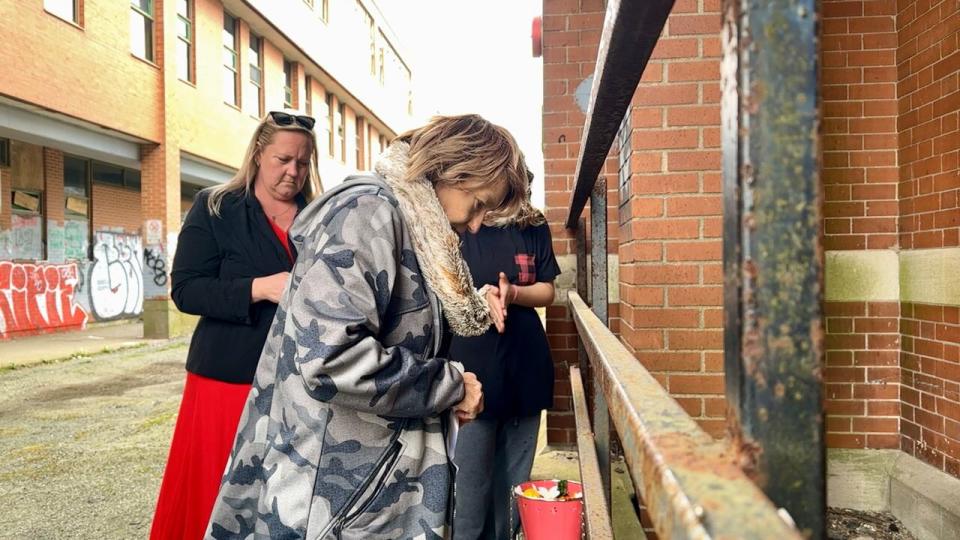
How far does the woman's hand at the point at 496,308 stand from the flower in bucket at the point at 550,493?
858 millimetres

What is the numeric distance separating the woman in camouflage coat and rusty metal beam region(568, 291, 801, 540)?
94 cm

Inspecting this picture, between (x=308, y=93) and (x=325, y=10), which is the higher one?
(x=325, y=10)

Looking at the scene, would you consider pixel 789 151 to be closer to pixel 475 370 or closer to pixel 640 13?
pixel 640 13

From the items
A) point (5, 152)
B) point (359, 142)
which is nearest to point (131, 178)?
point (5, 152)

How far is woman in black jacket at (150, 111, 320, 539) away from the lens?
8.12 ft

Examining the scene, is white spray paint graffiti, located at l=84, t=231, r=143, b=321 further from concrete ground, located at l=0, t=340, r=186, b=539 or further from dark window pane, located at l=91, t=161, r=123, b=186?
concrete ground, located at l=0, t=340, r=186, b=539

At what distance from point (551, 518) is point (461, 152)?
61.3 inches

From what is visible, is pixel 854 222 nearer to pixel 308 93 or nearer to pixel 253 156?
pixel 253 156

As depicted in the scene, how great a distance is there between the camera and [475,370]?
2.87m

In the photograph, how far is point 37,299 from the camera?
14680 millimetres

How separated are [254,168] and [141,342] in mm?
12251

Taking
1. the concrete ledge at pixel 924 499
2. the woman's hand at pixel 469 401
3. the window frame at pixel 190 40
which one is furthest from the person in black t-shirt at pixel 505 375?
the window frame at pixel 190 40

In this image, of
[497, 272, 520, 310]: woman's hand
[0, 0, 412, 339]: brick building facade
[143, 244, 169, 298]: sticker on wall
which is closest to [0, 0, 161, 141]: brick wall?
[0, 0, 412, 339]: brick building facade

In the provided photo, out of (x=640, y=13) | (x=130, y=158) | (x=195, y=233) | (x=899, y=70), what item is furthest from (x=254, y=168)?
(x=130, y=158)
